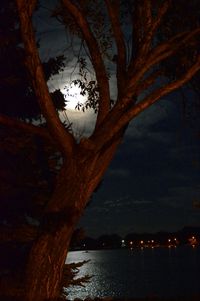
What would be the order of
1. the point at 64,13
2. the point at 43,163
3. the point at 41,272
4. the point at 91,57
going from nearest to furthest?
1. the point at 41,272
2. the point at 91,57
3. the point at 64,13
4. the point at 43,163

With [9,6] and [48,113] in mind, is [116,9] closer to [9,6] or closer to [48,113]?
A: [48,113]

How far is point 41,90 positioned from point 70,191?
5.26ft

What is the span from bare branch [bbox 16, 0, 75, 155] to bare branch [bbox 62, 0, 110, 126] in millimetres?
925

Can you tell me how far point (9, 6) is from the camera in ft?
64.4

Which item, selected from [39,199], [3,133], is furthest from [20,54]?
[39,199]

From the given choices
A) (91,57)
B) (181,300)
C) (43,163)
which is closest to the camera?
(91,57)

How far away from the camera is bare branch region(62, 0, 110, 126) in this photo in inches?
392

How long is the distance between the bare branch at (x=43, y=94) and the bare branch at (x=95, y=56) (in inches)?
36.4

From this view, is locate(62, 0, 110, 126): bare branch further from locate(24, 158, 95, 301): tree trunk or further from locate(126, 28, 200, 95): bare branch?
locate(24, 158, 95, 301): tree trunk

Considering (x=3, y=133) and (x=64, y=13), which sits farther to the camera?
(x=3, y=133)

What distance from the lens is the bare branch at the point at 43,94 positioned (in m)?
9.20

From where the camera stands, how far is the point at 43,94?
9.22 meters

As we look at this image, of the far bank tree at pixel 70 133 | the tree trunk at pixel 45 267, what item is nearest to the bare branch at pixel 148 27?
the far bank tree at pixel 70 133

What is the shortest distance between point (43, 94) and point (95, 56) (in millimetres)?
1475
